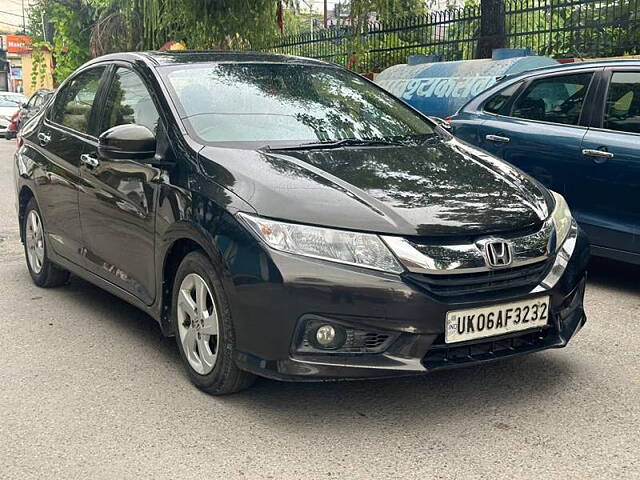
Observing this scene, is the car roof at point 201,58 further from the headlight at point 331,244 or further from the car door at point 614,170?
the car door at point 614,170

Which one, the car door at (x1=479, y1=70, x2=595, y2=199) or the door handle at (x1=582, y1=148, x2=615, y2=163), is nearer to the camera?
the door handle at (x1=582, y1=148, x2=615, y2=163)

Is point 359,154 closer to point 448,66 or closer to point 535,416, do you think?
point 535,416

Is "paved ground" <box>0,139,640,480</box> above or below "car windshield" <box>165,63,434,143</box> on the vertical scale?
below

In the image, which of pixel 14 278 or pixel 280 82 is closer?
pixel 280 82

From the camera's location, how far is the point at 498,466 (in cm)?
329

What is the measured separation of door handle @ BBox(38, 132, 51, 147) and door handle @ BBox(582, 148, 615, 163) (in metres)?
3.64

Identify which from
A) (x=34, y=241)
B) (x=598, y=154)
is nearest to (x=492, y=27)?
(x=598, y=154)

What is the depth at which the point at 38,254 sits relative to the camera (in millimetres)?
6270

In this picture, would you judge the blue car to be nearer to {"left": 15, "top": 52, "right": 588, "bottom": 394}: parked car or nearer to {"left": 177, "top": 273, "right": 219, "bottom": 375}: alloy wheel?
{"left": 15, "top": 52, "right": 588, "bottom": 394}: parked car

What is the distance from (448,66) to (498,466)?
807 cm

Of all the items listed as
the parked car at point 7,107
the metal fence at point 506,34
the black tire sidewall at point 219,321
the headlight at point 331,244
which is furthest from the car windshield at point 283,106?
the parked car at point 7,107

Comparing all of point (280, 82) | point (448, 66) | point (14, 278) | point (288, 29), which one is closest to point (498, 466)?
point (280, 82)

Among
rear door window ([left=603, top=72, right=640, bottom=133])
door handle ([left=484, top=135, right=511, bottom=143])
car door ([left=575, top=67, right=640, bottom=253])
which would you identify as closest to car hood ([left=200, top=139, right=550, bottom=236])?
car door ([left=575, top=67, right=640, bottom=253])

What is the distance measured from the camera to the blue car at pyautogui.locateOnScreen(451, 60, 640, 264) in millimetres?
5734
